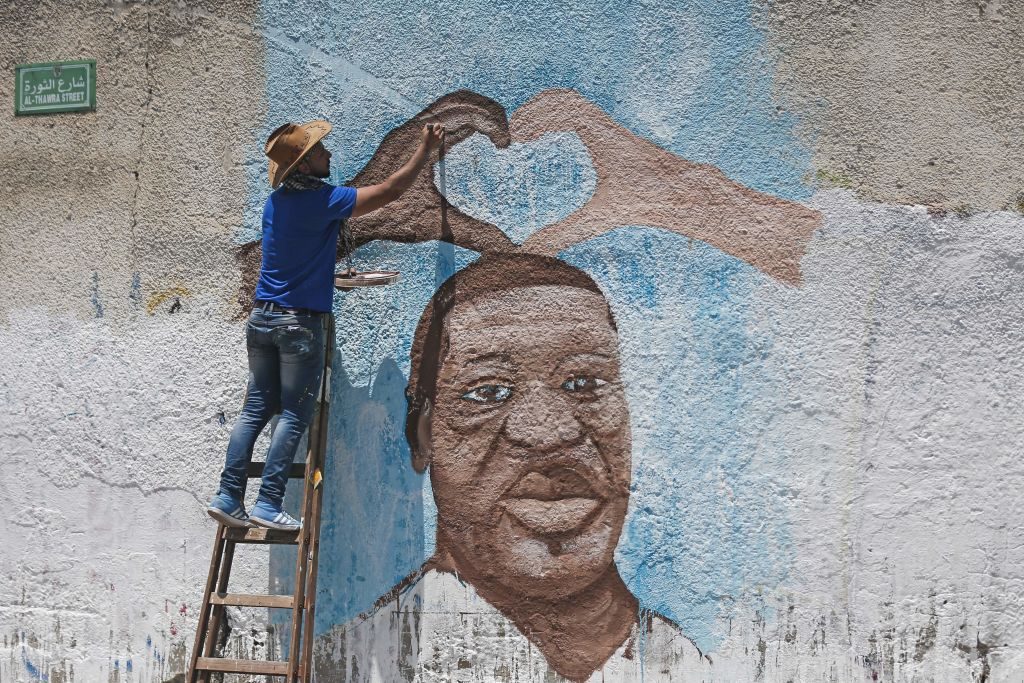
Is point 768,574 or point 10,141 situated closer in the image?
point 768,574

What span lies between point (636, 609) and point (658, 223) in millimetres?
1587

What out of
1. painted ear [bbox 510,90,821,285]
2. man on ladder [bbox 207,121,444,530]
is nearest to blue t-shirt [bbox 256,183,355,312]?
man on ladder [bbox 207,121,444,530]

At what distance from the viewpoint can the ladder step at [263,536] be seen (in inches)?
157

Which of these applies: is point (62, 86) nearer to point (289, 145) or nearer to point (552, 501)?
point (289, 145)

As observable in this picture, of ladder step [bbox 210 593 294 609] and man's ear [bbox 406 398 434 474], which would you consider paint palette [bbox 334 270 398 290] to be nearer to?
man's ear [bbox 406 398 434 474]

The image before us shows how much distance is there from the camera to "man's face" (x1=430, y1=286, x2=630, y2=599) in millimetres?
4254

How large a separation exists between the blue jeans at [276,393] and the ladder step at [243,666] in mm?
600

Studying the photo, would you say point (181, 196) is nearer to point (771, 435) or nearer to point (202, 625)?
point (202, 625)

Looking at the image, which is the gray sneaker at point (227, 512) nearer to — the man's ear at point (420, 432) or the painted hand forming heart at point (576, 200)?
the man's ear at point (420, 432)

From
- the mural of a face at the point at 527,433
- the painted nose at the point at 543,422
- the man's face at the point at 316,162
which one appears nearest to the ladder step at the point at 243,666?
the mural of a face at the point at 527,433

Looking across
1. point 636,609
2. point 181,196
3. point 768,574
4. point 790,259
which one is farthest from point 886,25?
point 181,196

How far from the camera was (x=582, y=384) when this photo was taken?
14.0 feet

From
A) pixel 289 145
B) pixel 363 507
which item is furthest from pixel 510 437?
pixel 289 145

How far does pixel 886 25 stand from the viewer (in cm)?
421
